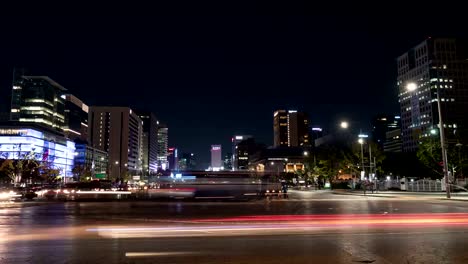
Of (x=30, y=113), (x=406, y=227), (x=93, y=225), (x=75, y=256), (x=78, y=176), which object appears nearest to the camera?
(x=75, y=256)

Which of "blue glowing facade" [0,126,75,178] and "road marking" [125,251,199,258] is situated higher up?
"blue glowing facade" [0,126,75,178]

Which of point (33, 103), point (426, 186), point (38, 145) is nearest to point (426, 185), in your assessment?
point (426, 186)

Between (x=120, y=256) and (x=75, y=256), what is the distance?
1214mm

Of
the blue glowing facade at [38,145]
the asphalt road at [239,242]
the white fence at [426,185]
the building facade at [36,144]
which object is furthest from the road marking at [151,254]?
the building facade at [36,144]

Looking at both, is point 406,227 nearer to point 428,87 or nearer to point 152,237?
point 152,237

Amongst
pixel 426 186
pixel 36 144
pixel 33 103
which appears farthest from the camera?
pixel 33 103

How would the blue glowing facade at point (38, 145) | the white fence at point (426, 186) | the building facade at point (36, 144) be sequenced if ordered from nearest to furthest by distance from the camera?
the white fence at point (426, 186), the building facade at point (36, 144), the blue glowing facade at point (38, 145)

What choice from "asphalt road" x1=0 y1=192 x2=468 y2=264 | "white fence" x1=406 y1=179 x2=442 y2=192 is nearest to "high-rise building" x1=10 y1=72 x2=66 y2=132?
"white fence" x1=406 y1=179 x2=442 y2=192

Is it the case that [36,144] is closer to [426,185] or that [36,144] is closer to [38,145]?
[38,145]

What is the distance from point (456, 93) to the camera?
636 ft

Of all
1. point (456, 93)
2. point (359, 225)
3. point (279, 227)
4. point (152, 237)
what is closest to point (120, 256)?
point (152, 237)

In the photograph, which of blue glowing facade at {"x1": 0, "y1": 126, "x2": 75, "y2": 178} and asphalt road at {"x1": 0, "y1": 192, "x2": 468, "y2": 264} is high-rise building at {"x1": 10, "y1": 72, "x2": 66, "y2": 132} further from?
asphalt road at {"x1": 0, "y1": 192, "x2": 468, "y2": 264}

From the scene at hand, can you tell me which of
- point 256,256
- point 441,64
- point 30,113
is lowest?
point 256,256

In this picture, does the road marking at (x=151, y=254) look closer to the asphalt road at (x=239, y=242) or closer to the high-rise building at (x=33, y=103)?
the asphalt road at (x=239, y=242)
